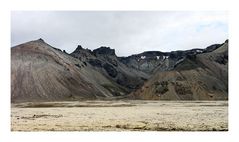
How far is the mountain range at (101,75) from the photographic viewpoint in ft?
158

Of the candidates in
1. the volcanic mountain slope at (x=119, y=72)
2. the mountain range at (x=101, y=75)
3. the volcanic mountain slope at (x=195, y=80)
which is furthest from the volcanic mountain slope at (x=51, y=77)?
the volcanic mountain slope at (x=195, y=80)

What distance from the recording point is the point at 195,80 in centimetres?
5000

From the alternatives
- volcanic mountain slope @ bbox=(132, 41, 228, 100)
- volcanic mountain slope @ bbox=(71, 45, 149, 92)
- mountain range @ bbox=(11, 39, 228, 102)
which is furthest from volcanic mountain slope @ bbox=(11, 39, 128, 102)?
volcanic mountain slope @ bbox=(132, 41, 228, 100)

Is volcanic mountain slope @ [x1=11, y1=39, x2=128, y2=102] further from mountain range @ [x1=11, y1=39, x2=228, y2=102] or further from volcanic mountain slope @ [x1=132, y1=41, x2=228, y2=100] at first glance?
volcanic mountain slope @ [x1=132, y1=41, x2=228, y2=100]

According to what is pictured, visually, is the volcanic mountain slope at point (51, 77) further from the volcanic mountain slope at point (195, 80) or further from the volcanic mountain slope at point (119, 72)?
the volcanic mountain slope at point (195, 80)

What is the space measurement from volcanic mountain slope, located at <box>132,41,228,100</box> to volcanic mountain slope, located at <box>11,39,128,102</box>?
851cm

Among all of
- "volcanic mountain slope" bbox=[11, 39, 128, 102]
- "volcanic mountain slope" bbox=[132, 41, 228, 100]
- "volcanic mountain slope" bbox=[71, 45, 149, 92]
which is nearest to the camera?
"volcanic mountain slope" bbox=[132, 41, 228, 100]

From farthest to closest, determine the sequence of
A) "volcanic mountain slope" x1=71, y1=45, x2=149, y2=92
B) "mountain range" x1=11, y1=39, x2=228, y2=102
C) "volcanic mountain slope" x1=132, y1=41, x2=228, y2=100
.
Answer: "volcanic mountain slope" x1=71, y1=45, x2=149, y2=92 < "mountain range" x1=11, y1=39, x2=228, y2=102 < "volcanic mountain slope" x1=132, y1=41, x2=228, y2=100

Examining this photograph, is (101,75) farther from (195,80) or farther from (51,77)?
(195,80)

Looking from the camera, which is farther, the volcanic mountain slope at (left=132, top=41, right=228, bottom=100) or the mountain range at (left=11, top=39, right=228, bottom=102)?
the mountain range at (left=11, top=39, right=228, bottom=102)

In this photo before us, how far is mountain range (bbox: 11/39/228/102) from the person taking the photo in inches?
1898

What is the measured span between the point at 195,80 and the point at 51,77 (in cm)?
2026
